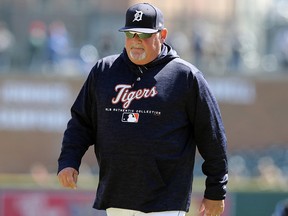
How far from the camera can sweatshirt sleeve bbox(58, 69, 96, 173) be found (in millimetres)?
5211

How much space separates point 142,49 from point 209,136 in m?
0.58

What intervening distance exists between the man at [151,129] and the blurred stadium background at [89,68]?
18416 millimetres

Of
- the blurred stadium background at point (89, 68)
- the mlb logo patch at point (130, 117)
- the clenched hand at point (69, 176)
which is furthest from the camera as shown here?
the blurred stadium background at point (89, 68)

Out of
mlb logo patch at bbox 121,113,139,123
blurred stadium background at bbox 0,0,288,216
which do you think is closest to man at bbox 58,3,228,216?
mlb logo patch at bbox 121,113,139,123

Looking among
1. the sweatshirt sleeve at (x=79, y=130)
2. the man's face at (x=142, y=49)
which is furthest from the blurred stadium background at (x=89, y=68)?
the man's face at (x=142, y=49)

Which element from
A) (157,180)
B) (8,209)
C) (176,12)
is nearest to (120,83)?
(157,180)

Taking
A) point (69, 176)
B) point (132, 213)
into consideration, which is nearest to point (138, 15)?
point (69, 176)

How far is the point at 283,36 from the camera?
86.6ft

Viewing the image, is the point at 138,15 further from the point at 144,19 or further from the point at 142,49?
the point at 142,49

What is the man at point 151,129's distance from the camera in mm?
5035

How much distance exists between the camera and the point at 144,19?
5059 millimetres

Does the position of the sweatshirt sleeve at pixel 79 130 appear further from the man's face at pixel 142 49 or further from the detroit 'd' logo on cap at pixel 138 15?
the detroit 'd' logo on cap at pixel 138 15

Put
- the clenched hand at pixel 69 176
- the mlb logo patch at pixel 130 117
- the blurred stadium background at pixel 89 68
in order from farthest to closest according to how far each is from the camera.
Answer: the blurred stadium background at pixel 89 68, the clenched hand at pixel 69 176, the mlb logo patch at pixel 130 117

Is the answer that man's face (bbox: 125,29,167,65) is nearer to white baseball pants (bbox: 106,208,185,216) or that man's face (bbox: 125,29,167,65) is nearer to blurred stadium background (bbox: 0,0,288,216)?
white baseball pants (bbox: 106,208,185,216)
